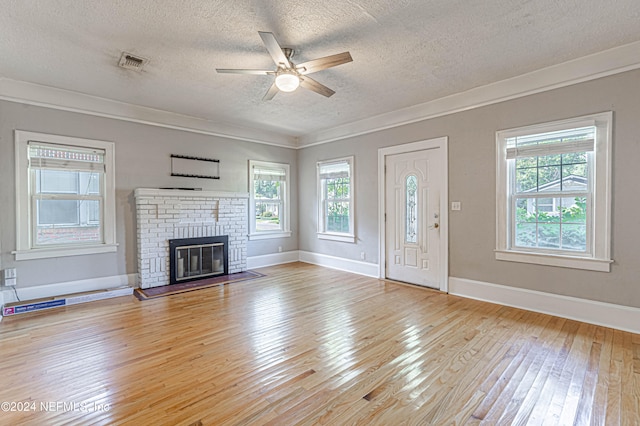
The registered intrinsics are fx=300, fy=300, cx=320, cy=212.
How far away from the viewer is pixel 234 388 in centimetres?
201

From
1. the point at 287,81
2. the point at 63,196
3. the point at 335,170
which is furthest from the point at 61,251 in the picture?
the point at 335,170

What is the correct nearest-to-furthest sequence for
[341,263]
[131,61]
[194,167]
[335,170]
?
[131,61] → [194,167] → [341,263] → [335,170]

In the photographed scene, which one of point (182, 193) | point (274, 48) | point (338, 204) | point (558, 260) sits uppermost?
Answer: point (274, 48)

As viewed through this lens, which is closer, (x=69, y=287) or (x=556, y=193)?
(x=556, y=193)

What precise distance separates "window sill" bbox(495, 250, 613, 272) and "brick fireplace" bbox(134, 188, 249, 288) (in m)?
4.03

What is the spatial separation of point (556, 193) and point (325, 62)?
9.49 ft

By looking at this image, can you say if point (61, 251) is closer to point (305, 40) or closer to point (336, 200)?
point (305, 40)

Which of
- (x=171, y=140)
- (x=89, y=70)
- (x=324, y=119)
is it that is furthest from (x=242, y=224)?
(x=89, y=70)

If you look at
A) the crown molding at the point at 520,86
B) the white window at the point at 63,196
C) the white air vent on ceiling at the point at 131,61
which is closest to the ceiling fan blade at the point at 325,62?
the white air vent on ceiling at the point at 131,61

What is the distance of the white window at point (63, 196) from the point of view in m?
3.72

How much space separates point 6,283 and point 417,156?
5.59 metres

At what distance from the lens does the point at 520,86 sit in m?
3.46

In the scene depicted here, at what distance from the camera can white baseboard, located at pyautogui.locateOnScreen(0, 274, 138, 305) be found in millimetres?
3679

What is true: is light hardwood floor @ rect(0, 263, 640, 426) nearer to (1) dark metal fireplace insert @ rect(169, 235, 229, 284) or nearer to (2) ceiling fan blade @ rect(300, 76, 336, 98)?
(1) dark metal fireplace insert @ rect(169, 235, 229, 284)
